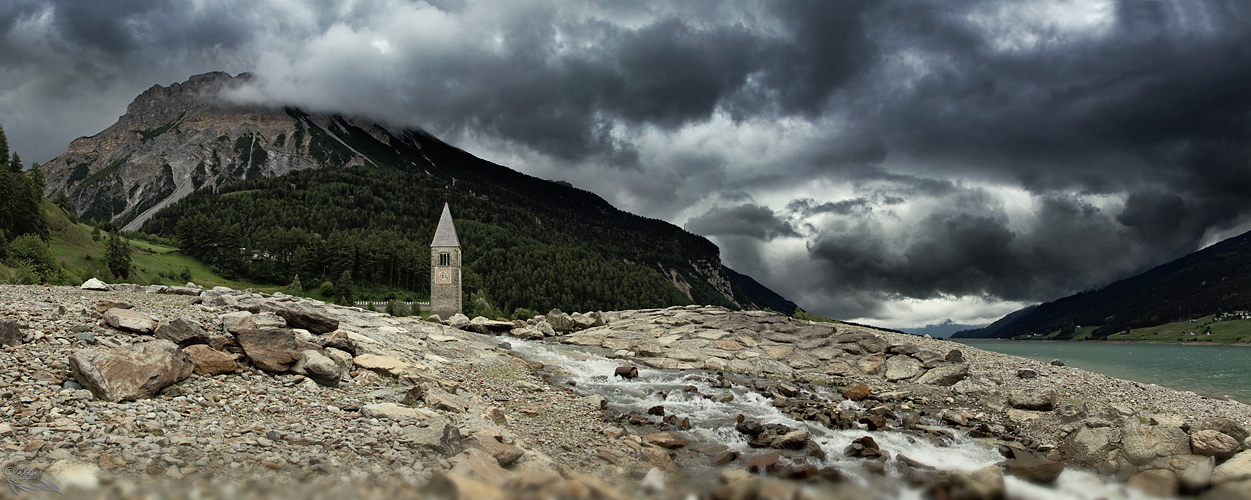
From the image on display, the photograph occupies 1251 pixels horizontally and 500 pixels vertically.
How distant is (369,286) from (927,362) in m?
Answer: 115

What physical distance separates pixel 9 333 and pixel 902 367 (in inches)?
1390

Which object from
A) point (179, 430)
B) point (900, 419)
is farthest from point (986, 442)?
point (179, 430)

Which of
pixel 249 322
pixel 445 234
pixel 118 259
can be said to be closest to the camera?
pixel 249 322

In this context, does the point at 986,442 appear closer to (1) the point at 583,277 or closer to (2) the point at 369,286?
(2) the point at 369,286

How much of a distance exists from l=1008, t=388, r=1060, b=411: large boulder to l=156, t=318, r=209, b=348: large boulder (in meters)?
28.0

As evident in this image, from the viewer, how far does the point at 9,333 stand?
11.7m

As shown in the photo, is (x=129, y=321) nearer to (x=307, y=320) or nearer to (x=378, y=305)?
(x=307, y=320)

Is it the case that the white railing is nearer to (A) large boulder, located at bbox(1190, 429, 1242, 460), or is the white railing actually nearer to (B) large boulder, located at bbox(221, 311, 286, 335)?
(B) large boulder, located at bbox(221, 311, 286, 335)

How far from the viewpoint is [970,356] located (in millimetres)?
33656

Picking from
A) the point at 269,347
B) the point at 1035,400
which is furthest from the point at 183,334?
the point at 1035,400

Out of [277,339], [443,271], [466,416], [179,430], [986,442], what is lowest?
[986,442]

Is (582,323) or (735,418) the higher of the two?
(582,323)

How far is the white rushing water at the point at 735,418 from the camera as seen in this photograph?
1426 cm

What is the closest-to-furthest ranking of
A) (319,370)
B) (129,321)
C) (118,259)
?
1. (319,370)
2. (129,321)
3. (118,259)
